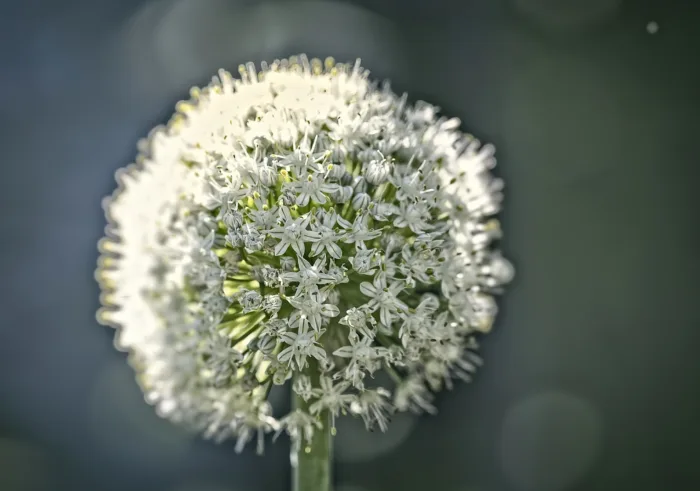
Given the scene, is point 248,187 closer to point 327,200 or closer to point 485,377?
point 327,200

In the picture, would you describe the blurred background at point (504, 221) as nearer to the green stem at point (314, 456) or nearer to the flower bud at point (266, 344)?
the green stem at point (314, 456)

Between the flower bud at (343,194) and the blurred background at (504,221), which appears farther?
the blurred background at (504,221)

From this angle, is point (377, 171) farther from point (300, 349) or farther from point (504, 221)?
point (504, 221)

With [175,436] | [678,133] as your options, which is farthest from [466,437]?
[678,133]

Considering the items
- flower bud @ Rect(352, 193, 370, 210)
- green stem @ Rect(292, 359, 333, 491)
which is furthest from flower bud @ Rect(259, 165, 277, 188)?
green stem @ Rect(292, 359, 333, 491)

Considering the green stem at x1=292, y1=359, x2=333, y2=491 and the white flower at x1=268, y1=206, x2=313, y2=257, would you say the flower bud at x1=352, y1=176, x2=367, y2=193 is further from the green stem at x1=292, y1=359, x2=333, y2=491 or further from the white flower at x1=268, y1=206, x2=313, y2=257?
the green stem at x1=292, y1=359, x2=333, y2=491

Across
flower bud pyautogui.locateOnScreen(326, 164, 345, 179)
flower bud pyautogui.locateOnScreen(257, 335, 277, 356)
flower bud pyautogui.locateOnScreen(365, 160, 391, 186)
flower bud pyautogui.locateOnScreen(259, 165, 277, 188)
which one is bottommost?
flower bud pyautogui.locateOnScreen(257, 335, 277, 356)

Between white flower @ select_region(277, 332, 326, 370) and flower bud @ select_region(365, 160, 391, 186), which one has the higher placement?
flower bud @ select_region(365, 160, 391, 186)

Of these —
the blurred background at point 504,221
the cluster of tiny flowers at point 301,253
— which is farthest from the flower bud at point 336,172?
the blurred background at point 504,221
